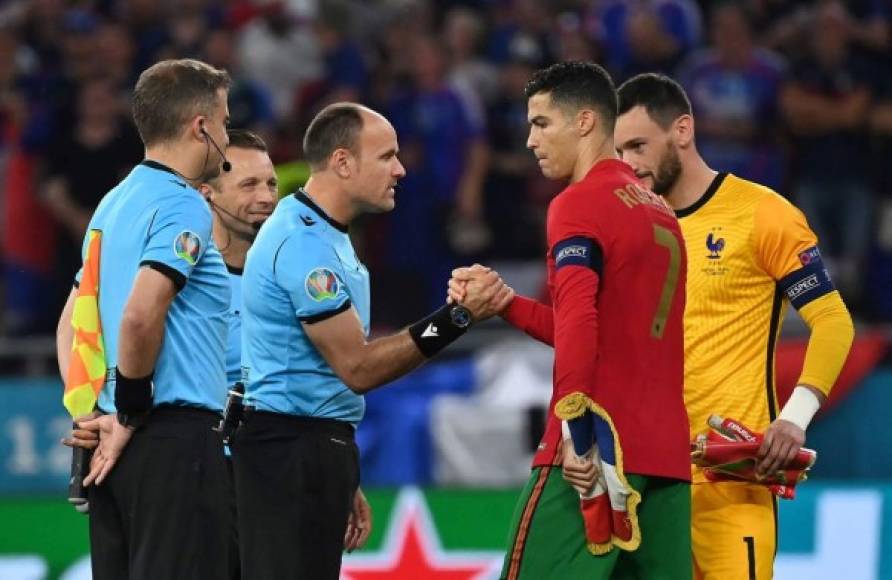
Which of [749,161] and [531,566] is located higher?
[749,161]

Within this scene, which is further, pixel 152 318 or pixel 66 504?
pixel 66 504

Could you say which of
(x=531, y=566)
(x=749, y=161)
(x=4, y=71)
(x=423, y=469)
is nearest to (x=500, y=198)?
(x=749, y=161)

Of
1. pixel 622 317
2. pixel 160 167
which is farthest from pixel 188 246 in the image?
pixel 622 317

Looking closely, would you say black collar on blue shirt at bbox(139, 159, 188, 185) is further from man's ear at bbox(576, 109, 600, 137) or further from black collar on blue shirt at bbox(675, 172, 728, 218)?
black collar on blue shirt at bbox(675, 172, 728, 218)

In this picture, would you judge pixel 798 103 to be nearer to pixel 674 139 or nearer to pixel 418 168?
pixel 418 168

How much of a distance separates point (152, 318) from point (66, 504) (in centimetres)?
484

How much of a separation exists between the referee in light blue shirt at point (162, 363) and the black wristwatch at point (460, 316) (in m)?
0.87

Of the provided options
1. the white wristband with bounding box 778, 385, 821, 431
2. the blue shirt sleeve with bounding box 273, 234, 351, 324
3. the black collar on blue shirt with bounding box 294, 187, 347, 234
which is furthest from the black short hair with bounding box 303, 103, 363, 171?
the white wristband with bounding box 778, 385, 821, 431

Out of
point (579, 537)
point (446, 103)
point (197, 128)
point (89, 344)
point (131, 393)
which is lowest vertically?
point (579, 537)

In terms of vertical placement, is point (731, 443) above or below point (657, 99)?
below

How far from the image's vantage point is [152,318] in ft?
18.7

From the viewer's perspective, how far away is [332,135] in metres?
6.78

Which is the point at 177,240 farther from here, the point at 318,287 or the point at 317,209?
the point at 317,209

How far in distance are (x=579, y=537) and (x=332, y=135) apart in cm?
184
